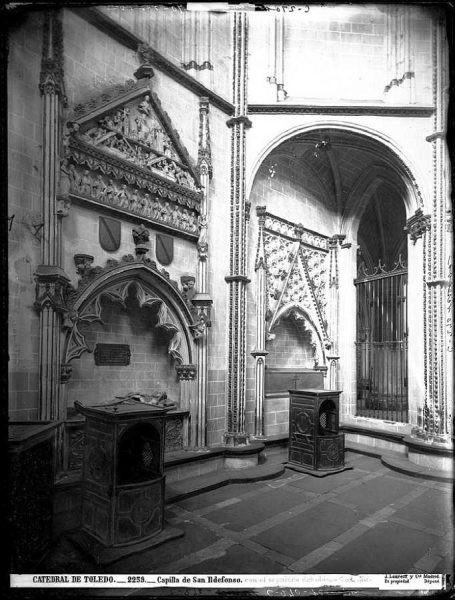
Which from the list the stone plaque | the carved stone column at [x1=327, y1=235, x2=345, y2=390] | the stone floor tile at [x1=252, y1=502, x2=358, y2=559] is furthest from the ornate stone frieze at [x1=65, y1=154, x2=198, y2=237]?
the carved stone column at [x1=327, y1=235, x2=345, y2=390]

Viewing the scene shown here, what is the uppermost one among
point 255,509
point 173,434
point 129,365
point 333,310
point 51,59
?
point 51,59

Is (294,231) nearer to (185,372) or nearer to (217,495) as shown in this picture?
(185,372)

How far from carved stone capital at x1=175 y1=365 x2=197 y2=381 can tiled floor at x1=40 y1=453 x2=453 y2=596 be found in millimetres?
1623

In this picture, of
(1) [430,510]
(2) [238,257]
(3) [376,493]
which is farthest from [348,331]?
(1) [430,510]

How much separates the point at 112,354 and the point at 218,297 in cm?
208

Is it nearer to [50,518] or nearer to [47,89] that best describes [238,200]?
[47,89]

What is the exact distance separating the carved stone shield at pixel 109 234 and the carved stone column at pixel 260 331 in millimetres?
3047

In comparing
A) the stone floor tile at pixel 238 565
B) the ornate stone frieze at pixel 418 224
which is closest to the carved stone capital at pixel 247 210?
the ornate stone frieze at pixel 418 224

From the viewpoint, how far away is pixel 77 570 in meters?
3.29

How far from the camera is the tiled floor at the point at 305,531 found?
3.49m

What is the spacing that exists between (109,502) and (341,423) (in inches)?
242

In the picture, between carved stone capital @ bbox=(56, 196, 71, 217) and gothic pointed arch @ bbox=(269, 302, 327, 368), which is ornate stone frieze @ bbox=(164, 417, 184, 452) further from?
gothic pointed arch @ bbox=(269, 302, 327, 368)

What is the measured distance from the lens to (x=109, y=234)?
4.90 meters

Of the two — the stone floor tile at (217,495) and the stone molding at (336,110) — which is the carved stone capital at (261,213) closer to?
the stone molding at (336,110)
